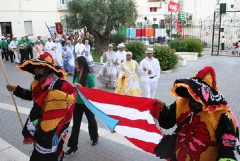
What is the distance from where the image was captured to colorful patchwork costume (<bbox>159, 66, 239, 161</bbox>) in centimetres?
232

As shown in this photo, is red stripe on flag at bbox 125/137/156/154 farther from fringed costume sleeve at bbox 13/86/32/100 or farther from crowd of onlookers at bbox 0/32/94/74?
crowd of onlookers at bbox 0/32/94/74

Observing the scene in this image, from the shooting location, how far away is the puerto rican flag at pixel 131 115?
11.4 ft

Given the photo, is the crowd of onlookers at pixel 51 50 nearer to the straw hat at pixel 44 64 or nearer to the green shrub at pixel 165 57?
the green shrub at pixel 165 57

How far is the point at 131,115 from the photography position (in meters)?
3.69

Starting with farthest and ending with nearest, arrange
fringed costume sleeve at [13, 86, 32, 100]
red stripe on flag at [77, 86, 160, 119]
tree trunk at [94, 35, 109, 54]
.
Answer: tree trunk at [94, 35, 109, 54] → fringed costume sleeve at [13, 86, 32, 100] → red stripe on flag at [77, 86, 160, 119]

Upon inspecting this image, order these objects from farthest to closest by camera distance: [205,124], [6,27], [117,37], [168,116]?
[6,27], [117,37], [168,116], [205,124]

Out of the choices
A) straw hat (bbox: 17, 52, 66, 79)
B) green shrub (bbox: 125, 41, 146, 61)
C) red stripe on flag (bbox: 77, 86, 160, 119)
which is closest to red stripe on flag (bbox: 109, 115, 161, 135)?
red stripe on flag (bbox: 77, 86, 160, 119)

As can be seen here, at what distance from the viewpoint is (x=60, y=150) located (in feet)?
11.7

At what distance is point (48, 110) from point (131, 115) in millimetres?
1115

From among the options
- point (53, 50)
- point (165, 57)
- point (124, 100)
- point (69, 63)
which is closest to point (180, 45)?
point (165, 57)

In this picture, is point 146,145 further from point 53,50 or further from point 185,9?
point 185,9

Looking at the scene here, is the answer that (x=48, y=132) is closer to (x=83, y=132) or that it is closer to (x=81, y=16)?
(x=83, y=132)

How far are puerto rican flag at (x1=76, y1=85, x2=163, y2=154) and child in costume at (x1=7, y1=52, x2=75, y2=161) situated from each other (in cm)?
68

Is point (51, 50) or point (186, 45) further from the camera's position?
point (186, 45)
